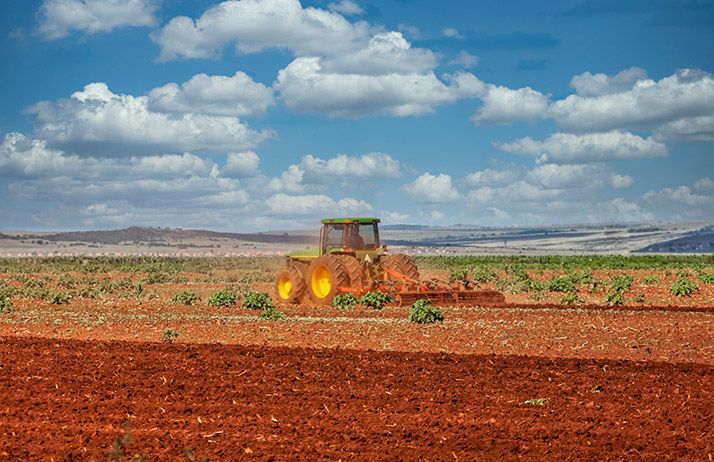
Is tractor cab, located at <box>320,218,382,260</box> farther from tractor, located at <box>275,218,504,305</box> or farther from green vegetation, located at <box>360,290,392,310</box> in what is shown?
green vegetation, located at <box>360,290,392,310</box>

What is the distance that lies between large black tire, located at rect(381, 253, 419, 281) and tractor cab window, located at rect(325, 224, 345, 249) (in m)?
1.46

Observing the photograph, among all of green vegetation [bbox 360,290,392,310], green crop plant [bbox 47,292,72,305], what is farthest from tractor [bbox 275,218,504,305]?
green crop plant [bbox 47,292,72,305]

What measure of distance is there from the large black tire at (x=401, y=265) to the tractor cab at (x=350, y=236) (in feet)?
2.09

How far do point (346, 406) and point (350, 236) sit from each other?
16.2 m

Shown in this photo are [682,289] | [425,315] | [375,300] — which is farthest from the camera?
[682,289]

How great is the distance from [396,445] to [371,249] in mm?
18109

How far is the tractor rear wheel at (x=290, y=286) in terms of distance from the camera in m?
28.1

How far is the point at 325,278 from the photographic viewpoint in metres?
27.0

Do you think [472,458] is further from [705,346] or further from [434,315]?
[434,315]

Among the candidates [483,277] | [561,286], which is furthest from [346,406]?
[483,277]

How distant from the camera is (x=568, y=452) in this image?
9.31m

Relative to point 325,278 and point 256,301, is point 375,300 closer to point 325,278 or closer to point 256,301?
point 325,278

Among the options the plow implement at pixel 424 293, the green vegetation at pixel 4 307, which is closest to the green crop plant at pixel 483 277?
the plow implement at pixel 424 293

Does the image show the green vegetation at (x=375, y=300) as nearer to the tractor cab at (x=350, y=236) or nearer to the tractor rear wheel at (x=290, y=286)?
the tractor cab at (x=350, y=236)
